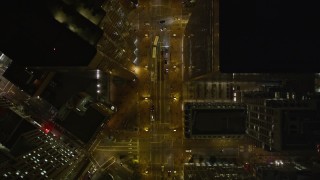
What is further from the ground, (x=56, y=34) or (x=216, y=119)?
(x=56, y=34)

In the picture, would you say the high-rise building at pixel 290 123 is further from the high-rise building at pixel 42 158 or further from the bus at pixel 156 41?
the high-rise building at pixel 42 158

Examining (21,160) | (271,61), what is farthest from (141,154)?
(271,61)

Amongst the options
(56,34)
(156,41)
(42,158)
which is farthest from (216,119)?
(42,158)

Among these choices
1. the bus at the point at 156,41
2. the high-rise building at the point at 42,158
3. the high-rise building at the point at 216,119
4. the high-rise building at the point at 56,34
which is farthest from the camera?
the bus at the point at 156,41

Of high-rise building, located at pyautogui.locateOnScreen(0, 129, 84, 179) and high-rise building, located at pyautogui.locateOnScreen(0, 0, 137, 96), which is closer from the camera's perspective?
high-rise building, located at pyautogui.locateOnScreen(0, 0, 137, 96)

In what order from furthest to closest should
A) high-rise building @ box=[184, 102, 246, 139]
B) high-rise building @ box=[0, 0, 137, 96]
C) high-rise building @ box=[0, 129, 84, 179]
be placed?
high-rise building @ box=[0, 129, 84, 179] < high-rise building @ box=[184, 102, 246, 139] < high-rise building @ box=[0, 0, 137, 96]

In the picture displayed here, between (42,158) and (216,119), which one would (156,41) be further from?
(42,158)

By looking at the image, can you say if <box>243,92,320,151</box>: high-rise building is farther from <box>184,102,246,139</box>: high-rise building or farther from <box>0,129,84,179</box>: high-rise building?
<box>0,129,84,179</box>: high-rise building

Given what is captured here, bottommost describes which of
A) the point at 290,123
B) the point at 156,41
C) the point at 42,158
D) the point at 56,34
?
the point at 42,158

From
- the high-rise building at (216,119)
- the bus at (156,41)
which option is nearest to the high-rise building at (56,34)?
the high-rise building at (216,119)

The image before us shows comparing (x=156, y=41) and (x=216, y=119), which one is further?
(x=156, y=41)

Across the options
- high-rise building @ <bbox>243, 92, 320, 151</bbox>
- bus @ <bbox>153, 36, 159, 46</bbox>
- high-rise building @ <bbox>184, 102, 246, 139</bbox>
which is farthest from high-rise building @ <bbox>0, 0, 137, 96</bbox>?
high-rise building @ <bbox>243, 92, 320, 151</bbox>
